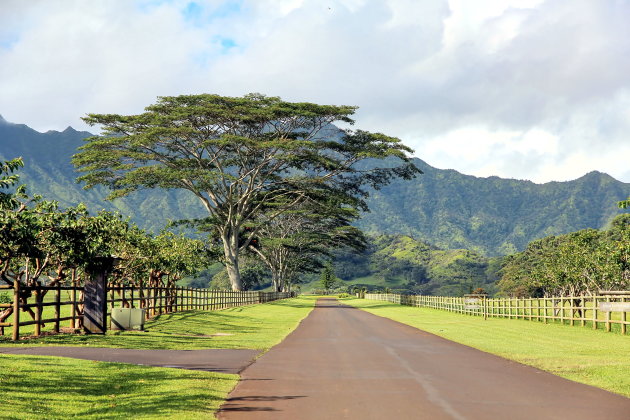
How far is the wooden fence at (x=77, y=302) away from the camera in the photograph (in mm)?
20281

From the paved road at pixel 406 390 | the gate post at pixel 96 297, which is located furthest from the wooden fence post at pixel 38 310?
the paved road at pixel 406 390

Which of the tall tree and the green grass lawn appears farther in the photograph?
the tall tree

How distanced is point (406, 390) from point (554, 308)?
81.3 ft

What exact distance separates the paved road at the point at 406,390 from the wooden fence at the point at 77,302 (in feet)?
26.2

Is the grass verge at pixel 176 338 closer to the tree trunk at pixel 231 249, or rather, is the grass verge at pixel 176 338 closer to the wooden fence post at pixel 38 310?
the wooden fence post at pixel 38 310

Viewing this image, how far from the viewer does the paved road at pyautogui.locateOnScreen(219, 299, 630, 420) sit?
31.9 feet

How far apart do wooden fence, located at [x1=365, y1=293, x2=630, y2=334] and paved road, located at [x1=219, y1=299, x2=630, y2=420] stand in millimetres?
11419

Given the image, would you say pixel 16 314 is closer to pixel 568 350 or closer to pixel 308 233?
pixel 568 350

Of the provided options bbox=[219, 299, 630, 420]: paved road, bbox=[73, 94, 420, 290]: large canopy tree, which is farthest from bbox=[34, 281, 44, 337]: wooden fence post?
bbox=[73, 94, 420, 290]: large canopy tree

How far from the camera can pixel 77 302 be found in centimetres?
2255

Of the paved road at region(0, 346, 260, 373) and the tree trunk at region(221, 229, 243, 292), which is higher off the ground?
the tree trunk at region(221, 229, 243, 292)

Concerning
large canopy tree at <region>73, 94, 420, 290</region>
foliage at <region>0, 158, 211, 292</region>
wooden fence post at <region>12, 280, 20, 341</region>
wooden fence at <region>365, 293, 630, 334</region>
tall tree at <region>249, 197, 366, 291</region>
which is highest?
large canopy tree at <region>73, 94, 420, 290</region>

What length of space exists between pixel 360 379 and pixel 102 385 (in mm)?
4934

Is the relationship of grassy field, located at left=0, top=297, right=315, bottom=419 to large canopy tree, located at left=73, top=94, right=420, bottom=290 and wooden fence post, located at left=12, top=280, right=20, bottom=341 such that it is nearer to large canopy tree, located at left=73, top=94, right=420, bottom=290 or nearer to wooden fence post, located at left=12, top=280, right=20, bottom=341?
wooden fence post, located at left=12, top=280, right=20, bottom=341
